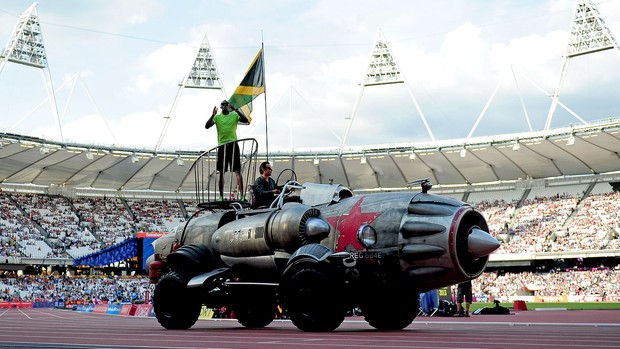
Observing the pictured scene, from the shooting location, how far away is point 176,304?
49.9 ft

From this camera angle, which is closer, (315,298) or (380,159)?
(315,298)

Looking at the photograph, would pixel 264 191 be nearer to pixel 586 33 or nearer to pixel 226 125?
pixel 226 125

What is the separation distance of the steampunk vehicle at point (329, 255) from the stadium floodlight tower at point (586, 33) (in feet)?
161

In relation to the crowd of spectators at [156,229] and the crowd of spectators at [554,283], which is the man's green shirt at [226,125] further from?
the crowd of spectators at [156,229]

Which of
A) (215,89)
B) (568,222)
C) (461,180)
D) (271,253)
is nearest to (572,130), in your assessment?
(568,222)

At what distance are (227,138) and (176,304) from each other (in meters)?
4.17

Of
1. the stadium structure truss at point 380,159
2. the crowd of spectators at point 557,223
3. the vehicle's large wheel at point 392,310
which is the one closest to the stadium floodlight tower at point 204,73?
the stadium structure truss at point 380,159

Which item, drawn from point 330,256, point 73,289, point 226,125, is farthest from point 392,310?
point 73,289

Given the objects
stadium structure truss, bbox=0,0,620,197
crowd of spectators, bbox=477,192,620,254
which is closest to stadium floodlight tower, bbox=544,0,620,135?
stadium structure truss, bbox=0,0,620,197

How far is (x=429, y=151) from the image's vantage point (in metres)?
62.2

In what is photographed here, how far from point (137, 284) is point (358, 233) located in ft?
180

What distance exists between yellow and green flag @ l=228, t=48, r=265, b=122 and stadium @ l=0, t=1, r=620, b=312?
33724 millimetres

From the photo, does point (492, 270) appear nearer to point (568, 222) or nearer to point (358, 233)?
point (568, 222)

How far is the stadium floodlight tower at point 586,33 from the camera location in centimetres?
5881
